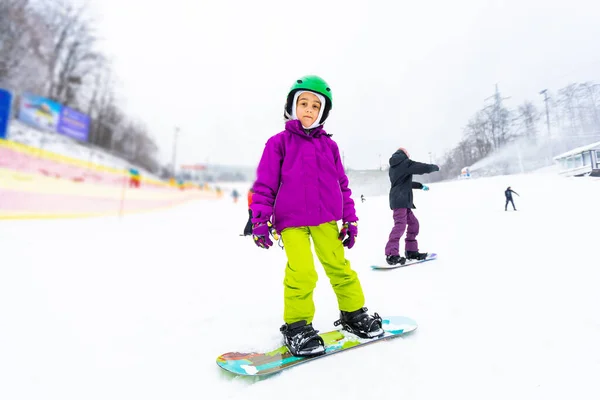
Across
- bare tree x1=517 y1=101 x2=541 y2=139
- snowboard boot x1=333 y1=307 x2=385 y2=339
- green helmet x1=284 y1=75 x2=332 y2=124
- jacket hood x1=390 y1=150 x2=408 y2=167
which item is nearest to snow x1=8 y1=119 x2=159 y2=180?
green helmet x1=284 y1=75 x2=332 y2=124

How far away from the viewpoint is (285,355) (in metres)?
1.11

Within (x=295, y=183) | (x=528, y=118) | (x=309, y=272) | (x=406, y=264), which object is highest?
(x=528, y=118)

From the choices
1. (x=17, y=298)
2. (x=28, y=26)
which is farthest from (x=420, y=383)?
(x=28, y=26)

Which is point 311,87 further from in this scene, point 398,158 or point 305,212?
point 398,158

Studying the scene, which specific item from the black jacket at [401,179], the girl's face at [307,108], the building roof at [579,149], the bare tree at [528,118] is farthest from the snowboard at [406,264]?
the bare tree at [528,118]

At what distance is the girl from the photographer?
1.25 m

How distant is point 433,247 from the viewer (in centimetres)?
354

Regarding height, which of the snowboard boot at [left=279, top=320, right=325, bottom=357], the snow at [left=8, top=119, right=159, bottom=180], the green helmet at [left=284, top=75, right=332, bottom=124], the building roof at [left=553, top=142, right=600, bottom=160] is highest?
the snow at [left=8, top=119, right=159, bottom=180]

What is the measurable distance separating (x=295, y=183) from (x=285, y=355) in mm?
816

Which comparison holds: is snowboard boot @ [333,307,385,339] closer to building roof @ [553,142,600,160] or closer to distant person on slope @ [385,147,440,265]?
distant person on slope @ [385,147,440,265]

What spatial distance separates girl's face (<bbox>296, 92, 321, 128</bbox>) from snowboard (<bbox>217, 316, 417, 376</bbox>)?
3.80ft

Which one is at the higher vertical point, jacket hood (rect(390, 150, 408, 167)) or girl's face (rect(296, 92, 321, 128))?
jacket hood (rect(390, 150, 408, 167))

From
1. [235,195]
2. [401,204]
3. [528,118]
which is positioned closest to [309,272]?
[401,204]

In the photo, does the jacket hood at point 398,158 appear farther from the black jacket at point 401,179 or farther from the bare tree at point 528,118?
the bare tree at point 528,118
